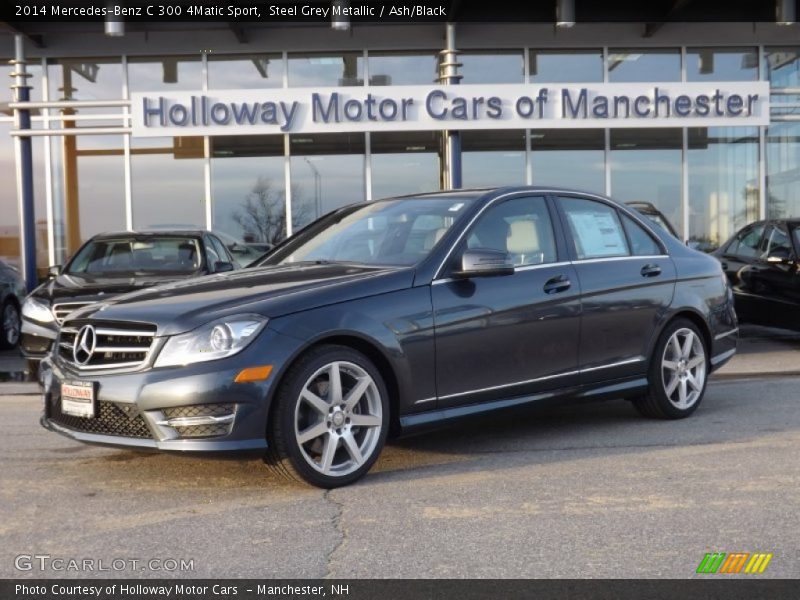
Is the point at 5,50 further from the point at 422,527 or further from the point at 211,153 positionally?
the point at 422,527

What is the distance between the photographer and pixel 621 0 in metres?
15.8

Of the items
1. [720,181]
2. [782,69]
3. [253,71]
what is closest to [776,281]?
[720,181]

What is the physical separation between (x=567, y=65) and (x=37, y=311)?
10885 mm

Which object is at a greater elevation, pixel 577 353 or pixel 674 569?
pixel 577 353

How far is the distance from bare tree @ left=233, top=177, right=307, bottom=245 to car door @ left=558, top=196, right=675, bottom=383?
1068cm

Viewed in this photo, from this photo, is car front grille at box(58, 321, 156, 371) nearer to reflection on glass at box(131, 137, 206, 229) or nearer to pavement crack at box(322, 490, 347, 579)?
pavement crack at box(322, 490, 347, 579)

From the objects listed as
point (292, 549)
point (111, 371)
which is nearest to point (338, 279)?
point (111, 371)

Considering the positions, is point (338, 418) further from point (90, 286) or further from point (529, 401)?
point (90, 286)

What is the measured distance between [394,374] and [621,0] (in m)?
11.8

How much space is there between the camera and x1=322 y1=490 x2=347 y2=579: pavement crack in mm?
4082

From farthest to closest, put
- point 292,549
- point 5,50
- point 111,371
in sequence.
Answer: point 5,50, point 111,371, point 292,549
